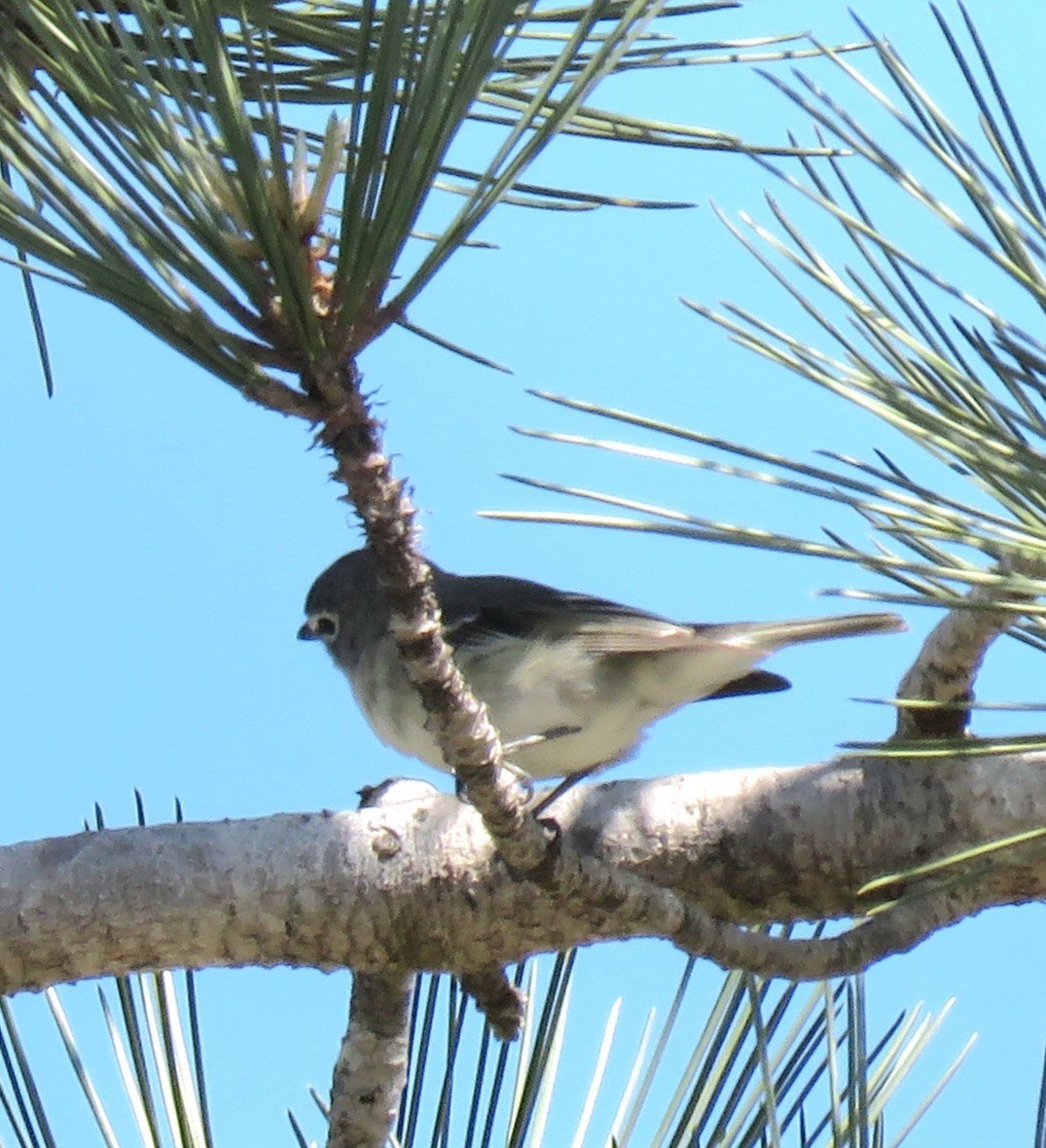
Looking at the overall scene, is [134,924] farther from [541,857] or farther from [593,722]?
[593,722]

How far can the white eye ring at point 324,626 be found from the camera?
11.6 ft

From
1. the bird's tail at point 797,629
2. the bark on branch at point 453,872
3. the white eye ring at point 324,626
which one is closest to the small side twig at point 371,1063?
the bark on branch at point 453,872

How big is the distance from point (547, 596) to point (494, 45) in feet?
7.22

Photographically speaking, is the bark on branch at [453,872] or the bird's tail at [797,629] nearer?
the bark on branch at [453,872]

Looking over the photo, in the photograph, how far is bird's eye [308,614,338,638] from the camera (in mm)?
3553

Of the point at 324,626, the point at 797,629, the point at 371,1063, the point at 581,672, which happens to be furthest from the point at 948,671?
the point at 324,626

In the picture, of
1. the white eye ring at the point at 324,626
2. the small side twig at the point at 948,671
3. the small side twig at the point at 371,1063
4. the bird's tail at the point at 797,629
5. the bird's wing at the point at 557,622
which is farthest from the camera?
the white eye ring at the point at 324,626

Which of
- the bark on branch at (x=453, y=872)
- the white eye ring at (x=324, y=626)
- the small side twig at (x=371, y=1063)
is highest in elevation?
the white eye ring at (x=324, y=626)

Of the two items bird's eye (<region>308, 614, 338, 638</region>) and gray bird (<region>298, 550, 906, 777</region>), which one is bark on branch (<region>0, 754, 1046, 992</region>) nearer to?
gray bird (<region>298, 550, 906, 777</region>)

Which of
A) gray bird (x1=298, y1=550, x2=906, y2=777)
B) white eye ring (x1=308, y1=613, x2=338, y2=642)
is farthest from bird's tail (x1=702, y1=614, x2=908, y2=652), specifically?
white eye ring (x1=308, y1=613, x2=338, y2=642)

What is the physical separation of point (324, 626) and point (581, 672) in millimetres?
1005

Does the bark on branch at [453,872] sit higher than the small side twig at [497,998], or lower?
higher

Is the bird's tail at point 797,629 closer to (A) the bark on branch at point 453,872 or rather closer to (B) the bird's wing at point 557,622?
(B) the bird's wing at point 557,622

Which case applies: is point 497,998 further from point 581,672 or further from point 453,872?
point 581,672
